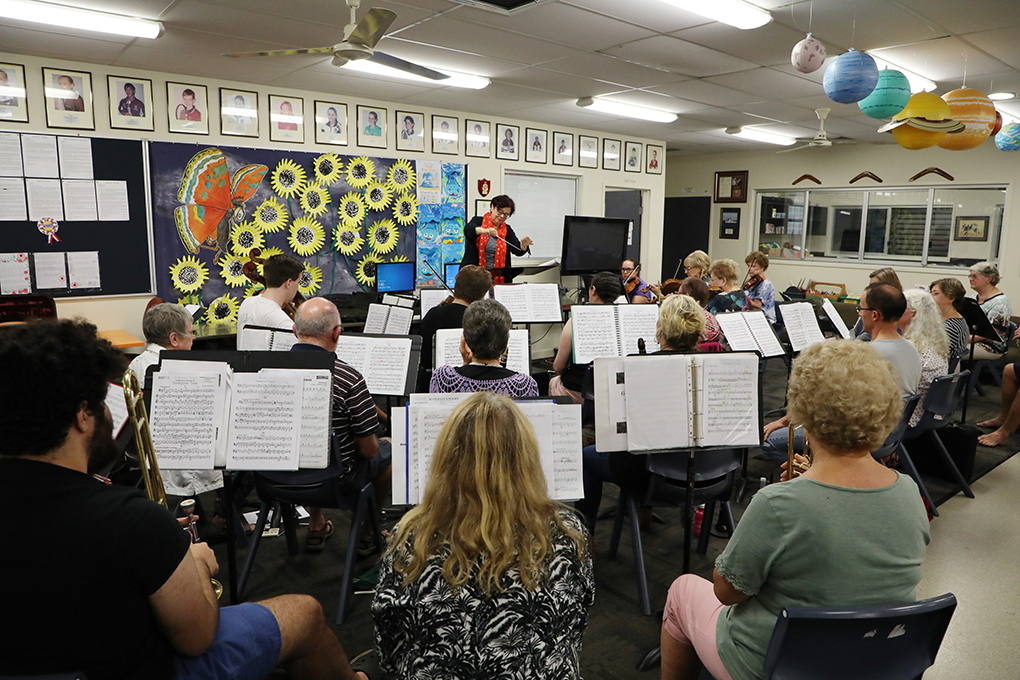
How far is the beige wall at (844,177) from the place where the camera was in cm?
826

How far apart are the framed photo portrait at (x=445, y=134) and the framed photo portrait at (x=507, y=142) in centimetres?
57

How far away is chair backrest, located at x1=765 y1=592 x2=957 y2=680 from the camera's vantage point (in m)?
1.33

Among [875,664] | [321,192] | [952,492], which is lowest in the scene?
[952,492]

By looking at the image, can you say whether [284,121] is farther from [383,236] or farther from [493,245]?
[493,245]

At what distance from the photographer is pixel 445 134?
687 cm

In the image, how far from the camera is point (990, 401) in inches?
244

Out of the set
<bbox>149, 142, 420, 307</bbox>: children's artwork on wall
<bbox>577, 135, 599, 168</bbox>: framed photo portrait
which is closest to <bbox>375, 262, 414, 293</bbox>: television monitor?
<bbox>149, 142, 420, 307</bbox>: children's artwork on wall

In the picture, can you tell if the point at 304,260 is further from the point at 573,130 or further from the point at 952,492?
the point at 952,492

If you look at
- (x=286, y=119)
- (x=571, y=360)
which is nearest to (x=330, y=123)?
(x=286, y=119)

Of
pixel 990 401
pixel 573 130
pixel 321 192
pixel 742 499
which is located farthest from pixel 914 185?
pixel 321 192

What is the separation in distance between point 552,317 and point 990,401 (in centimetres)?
455

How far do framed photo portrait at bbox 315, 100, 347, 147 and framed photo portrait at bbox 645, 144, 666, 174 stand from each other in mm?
4562

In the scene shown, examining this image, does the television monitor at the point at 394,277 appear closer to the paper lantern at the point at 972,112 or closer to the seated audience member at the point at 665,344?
the seated audience member at the point at 665,344

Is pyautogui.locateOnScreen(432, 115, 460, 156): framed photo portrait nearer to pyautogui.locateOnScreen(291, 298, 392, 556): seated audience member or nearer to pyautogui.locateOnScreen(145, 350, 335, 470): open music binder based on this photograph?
pyautogui.locateOnScreen(291, 298, 392, 556): seated audience member
